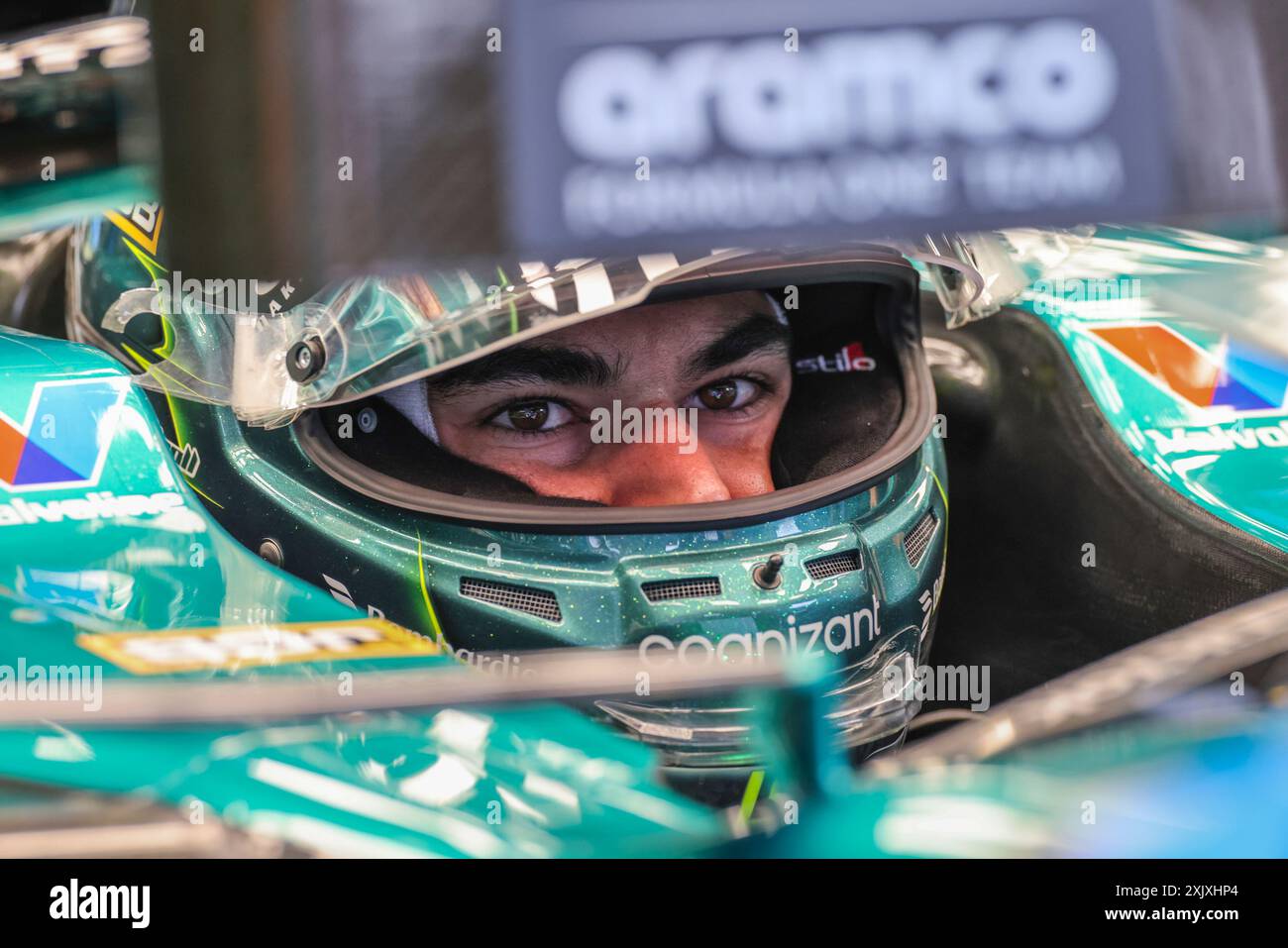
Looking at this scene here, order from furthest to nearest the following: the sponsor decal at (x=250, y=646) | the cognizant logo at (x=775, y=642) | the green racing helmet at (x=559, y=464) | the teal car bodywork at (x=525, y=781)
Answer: the cognizant logo at (x=775, y=642), the green racing helmet at (x=559, y=464), the sponsor decal at (x=250, y=646), the teal car bodywork at (x=525, y=781)

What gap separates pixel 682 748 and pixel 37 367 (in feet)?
2.12

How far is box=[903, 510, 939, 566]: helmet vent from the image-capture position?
4.43 ft

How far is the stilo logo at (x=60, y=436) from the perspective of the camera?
3.71 ft

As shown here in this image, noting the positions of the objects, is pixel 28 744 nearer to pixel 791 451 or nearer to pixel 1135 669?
pixel 1135 669

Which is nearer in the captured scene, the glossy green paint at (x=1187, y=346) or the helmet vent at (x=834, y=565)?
the helmet vent at (x=834, y=565)

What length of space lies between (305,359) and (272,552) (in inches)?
9.7

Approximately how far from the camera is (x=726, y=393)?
1460mm

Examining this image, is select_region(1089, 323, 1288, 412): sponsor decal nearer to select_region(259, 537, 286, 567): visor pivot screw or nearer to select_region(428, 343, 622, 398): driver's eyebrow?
select_region(428, 343, 622, 398): driver's eyebrow

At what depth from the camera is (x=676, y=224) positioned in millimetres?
535

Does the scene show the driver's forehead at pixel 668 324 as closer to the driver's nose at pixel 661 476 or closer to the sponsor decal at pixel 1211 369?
the driver's nose at pixel 661 476

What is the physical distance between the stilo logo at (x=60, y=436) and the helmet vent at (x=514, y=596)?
33cm

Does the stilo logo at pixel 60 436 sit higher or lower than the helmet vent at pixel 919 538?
higher

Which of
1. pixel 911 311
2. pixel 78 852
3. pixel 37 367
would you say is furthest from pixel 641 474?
pixel 78 852

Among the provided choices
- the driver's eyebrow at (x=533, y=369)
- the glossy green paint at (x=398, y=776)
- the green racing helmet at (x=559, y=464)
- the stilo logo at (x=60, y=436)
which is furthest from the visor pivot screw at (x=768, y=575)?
the stilo logo at (x=60, y=436)
